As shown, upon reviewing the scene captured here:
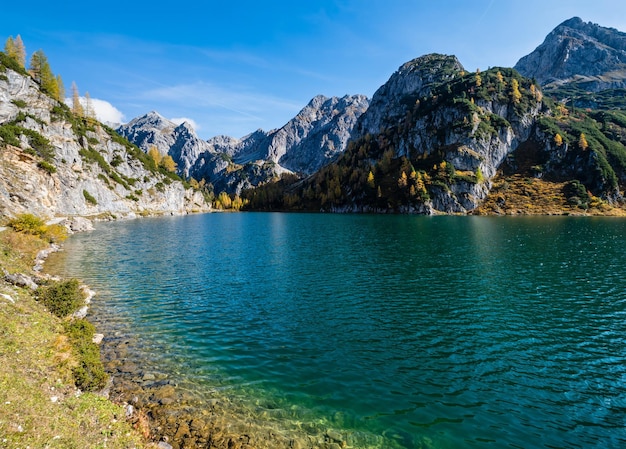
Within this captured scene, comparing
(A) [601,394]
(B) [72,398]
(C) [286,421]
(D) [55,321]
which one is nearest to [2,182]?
(D) [55,321]

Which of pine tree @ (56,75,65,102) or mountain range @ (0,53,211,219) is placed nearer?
mountain range @ (0,53,211,219)

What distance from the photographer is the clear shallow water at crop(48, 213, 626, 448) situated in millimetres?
16375

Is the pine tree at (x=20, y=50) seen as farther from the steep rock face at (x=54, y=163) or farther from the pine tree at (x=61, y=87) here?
the steep rock face at (x=54, y=163)

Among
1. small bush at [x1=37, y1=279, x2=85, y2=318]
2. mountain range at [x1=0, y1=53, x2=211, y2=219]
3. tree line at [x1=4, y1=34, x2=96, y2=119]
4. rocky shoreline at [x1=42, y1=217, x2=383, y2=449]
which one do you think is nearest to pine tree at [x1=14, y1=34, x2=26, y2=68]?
tree line at [x1=4, y1=34, x2=96, y2=119]

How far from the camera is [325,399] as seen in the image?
58.7ft

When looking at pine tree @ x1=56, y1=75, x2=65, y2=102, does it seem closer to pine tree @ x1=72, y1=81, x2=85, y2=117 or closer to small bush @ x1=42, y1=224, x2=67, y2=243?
pine tree @ x1=72, y1=81, x2=85, y2=117

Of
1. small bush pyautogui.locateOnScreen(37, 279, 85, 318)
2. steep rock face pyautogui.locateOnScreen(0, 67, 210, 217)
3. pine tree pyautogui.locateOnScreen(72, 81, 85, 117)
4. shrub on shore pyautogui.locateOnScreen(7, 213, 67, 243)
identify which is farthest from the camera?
pine tree pyautogui.locateOnScreen(72, 81, 85, 117)

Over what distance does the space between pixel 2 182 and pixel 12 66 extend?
274 ft

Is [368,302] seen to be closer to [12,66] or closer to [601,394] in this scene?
[601,394]

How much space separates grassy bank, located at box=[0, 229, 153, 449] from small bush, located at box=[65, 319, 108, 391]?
4.4 inches

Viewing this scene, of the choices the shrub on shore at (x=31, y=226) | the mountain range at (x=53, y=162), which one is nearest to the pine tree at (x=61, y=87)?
the mountain range at (x=53, y=162)

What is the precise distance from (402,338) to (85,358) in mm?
21259

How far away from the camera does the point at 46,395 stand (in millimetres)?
13594

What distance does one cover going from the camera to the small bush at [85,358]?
16.7m
